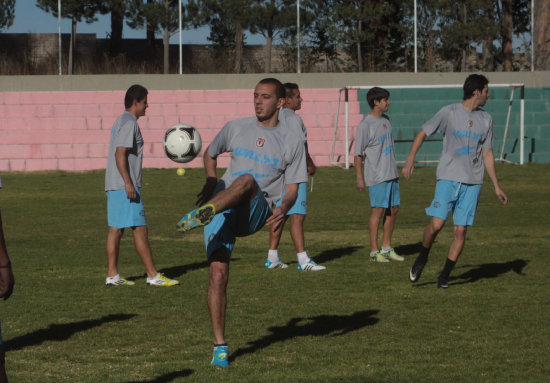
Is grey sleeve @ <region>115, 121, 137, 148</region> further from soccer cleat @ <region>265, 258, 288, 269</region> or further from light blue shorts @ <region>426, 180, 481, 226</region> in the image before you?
light blue shorts @ <region>426, 180, 481, 226</region>

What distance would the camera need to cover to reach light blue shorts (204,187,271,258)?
19.7 ft

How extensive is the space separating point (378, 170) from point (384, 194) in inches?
11.4

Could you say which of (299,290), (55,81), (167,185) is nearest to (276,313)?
(299,290)

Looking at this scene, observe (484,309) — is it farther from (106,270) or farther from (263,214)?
(106,270)

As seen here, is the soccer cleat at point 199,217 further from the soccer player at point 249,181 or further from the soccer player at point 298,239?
the soccer player at point 298,239

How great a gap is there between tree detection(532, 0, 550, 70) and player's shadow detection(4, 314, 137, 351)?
2570cm

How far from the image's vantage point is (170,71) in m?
29.9

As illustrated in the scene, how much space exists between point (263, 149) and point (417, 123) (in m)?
21.5

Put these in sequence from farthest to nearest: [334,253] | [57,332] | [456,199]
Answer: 1. [334,253]
2. [456,199]
3. [57,332]

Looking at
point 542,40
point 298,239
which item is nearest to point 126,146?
point 298,239

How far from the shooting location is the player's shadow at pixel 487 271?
941 centimetres

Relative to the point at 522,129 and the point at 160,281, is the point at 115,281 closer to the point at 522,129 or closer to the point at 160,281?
the point at 160,281

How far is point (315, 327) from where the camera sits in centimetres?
727

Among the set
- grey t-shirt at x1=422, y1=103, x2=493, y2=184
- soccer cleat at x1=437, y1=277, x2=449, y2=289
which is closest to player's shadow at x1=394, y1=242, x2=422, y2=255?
soccer cleat at x1=437, y1=277, x2=449, y2=289
